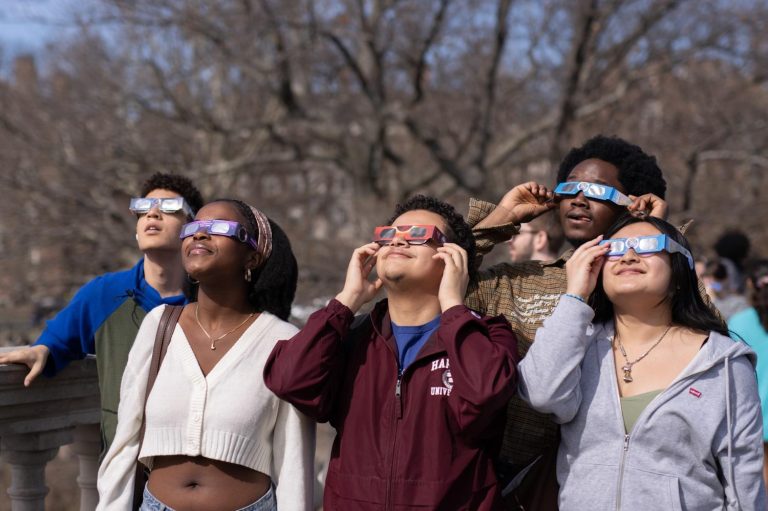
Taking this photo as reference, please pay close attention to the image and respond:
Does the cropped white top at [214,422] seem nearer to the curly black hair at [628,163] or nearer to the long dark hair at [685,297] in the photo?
the long dark hair at [685,297]

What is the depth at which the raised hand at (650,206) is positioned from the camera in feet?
10.8

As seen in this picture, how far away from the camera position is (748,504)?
262 cm

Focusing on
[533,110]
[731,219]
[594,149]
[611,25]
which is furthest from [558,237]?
[533,110]

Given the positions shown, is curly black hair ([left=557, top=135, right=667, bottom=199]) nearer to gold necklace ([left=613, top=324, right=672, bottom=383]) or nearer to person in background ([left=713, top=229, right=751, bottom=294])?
gold necklace ([left=613, top=324, right=672, bottom=383])

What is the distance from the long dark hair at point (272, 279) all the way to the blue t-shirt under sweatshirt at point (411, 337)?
0.57 meters

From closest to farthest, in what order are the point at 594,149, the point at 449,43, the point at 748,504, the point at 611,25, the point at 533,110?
the point at 748,504 < the point at 594,149 < the point at 611,25 < the point at 449,43 < the point at 533,110

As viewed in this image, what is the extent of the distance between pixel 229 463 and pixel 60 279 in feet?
38.9

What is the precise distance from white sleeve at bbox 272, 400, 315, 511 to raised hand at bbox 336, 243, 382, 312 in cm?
44

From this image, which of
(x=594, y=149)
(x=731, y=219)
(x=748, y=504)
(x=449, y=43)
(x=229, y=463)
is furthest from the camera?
(x=731, y=219)

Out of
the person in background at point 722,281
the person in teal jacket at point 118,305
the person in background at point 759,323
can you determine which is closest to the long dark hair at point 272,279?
the person in teal jacket at point 118,305

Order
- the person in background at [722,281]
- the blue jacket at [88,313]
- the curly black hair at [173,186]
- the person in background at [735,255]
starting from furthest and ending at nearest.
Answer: the person in background at [735,255]
the person in background at [722,281]
the curly black hair at [173,186]
the blue jacket at [88,313]

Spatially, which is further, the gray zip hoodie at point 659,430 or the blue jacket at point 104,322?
the blue jacket at point 104,322

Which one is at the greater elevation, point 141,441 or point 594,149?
point 594,149

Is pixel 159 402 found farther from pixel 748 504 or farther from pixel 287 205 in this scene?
pixel 287 205
